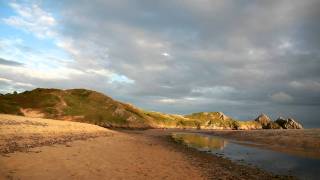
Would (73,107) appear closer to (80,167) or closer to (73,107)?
(73,107)

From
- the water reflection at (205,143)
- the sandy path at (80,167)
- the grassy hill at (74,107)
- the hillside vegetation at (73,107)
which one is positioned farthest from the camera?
the grassy hill at (74,107)

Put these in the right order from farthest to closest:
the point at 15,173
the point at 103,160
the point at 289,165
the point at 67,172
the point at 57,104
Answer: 1. the point at 57,104
2. the point at 289,165
3. the point at 103,160
4. the point at 67,172
5. the point at 15,173

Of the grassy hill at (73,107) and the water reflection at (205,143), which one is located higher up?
the grassy hill at (73,107)

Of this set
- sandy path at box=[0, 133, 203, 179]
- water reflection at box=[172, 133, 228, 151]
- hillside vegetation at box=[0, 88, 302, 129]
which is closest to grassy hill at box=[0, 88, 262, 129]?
hillside vegetation at box=[0, 88, 302, 129]

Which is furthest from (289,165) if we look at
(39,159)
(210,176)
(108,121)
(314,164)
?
(108,121)

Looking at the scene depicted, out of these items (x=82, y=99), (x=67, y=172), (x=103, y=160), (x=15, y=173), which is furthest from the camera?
(x=82, y=99)

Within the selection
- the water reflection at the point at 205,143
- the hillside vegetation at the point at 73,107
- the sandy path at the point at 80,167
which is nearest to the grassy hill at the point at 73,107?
the hillside vegetation at the point at 73,107

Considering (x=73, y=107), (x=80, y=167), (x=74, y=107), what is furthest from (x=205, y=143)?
(x=74, y=107)

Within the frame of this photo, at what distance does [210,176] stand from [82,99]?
10355 centimetres

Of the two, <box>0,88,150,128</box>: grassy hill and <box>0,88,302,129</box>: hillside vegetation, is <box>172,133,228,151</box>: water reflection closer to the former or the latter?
Answer: <box>0,88,302,129</box>: hillside vegetation

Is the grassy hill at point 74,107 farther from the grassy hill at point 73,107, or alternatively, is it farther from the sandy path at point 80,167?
the sandy path at point 80,167

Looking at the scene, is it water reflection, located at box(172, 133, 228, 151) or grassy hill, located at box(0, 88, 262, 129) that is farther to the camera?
grassy hill, located at box(0, 88, 262, 129)

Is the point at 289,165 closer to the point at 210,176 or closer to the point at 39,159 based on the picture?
the point at 210,176

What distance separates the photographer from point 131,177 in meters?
20.1
